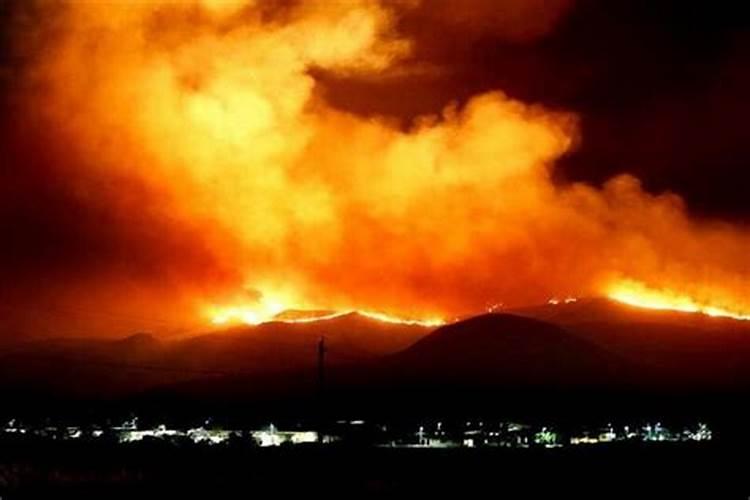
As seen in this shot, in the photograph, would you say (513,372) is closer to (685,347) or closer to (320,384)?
(685,347)

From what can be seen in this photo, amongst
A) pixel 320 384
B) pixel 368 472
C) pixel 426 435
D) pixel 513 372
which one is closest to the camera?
pixel 368 472

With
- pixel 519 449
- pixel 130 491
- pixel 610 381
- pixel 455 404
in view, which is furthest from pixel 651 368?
pixel 130 491

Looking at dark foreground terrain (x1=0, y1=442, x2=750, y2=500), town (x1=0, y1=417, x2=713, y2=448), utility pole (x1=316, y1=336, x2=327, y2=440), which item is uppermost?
utility pole (x1=316, y1=336, x2=327, y2=440)

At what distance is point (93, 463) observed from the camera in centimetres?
6272

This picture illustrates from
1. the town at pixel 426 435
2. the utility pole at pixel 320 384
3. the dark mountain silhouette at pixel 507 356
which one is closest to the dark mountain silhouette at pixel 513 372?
the dark mountain silhouette at pixel 507 356

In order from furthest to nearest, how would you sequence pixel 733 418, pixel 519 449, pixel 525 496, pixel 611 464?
1. pixel 733 418
2. pixel 519 449
3. pixel 611 464
4. pixel 525 496

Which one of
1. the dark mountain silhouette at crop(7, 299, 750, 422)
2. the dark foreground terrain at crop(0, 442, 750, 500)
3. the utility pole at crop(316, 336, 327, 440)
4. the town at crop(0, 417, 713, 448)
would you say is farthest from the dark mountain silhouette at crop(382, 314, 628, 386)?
the dark foreground terrain at crop(0, 442, 750, 500)

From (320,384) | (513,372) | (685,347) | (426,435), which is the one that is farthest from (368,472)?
(685,347)

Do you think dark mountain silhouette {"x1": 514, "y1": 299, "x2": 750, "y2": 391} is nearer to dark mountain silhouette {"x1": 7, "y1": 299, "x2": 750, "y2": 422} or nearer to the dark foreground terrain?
dark mountain silhouette {"x1": 7, "y1": 299, "x2": 750, "y2": 422}

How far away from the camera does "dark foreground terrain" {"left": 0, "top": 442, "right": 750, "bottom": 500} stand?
161 feet

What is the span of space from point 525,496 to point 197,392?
429 feet

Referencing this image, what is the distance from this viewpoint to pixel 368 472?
57969 millimetres

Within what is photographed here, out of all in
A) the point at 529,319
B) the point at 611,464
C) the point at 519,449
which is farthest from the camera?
the point at 529,319

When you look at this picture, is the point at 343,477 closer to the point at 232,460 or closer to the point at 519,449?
the point at 232,460
